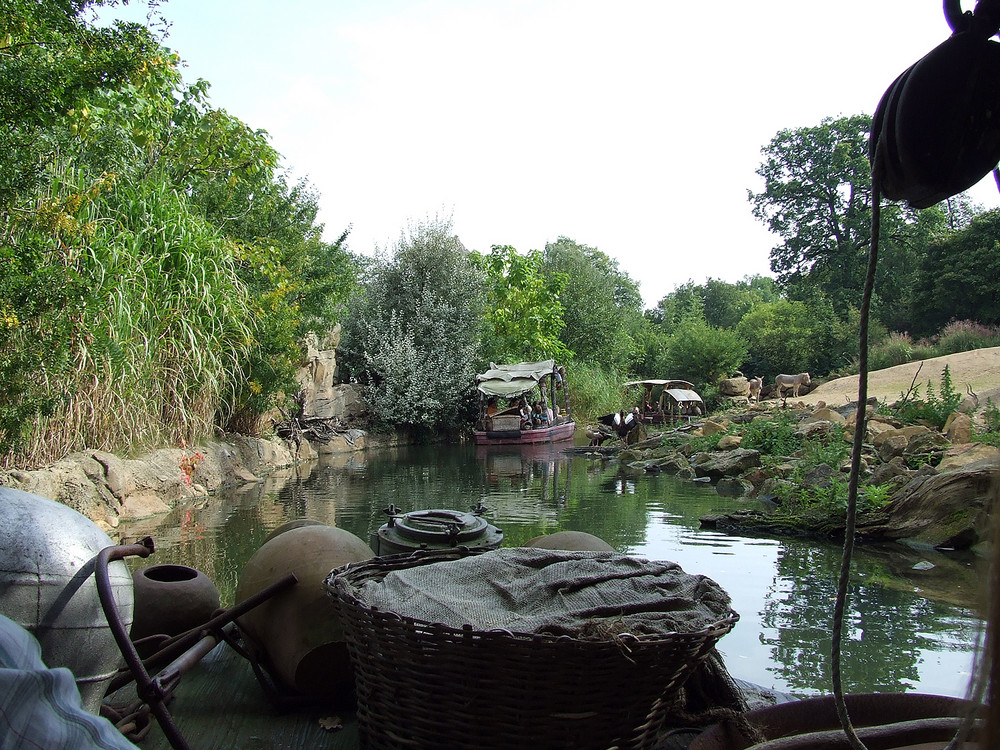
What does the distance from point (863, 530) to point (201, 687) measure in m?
6.52

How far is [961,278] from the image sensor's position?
29.6m

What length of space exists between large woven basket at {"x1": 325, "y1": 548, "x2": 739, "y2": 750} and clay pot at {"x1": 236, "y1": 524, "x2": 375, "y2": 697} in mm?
572

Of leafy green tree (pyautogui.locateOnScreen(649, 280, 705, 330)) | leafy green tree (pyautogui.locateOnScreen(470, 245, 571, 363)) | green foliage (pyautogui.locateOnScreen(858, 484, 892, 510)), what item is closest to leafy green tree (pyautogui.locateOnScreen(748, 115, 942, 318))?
leafy green tree (pyautogui.locateOnScreen(649, 280, 705, 330))

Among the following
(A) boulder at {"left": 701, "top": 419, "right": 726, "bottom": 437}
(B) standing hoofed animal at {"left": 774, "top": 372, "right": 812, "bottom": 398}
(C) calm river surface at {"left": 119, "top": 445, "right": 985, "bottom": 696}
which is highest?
(B) standing hoofed animal at {"left": 774, "top": 372, "right": 812, "bottom": 398}

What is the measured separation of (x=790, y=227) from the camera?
141 feet

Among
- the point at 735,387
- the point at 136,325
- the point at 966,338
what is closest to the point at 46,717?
the point at 136,325

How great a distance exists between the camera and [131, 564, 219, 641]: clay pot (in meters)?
2.92

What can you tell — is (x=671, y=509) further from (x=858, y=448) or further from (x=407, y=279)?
(x=407, y=279)

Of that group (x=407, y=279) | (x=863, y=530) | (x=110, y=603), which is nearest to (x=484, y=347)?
(x=407, y=279)

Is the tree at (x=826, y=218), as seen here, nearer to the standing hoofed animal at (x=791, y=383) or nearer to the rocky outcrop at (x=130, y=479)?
the standing hoofed animal at (x=791, y=383)

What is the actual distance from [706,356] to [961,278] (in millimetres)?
11403

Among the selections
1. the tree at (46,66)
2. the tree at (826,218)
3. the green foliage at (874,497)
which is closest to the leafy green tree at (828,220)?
the tree at (826,218)

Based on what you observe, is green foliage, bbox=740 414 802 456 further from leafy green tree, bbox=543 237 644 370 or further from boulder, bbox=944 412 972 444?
leafy green tree, bbox=543 237 644 370

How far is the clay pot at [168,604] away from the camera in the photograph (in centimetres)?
292
